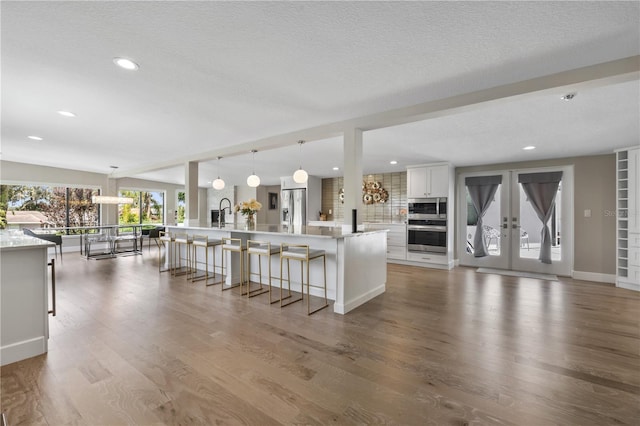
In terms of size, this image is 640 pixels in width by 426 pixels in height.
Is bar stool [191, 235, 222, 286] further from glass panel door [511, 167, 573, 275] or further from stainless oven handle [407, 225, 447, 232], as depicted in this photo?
glass panel door [511, 167, 573, 275]

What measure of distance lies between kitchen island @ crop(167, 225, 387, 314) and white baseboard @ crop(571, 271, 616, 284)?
13.0ft

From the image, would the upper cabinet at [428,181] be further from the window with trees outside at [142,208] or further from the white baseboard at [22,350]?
the window with trees outside at [142,208]

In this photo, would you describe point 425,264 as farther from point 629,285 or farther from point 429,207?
point 629,285

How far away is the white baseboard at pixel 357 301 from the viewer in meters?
3.41

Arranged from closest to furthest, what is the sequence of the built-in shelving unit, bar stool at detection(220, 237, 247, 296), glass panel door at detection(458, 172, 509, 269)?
bar stool at detection(220, 237, 247, 296)
the built-in shelving unit
glass panel door at detection(458, 172, 509, 269)

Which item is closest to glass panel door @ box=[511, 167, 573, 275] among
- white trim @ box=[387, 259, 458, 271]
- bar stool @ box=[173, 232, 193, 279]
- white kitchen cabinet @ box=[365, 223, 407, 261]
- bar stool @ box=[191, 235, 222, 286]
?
white trim @ box=[387, 259, 458, 271]

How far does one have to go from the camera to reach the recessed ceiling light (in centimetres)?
232

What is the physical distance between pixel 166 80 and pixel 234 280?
9.77 feet

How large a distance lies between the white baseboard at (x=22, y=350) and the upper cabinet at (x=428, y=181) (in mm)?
6353

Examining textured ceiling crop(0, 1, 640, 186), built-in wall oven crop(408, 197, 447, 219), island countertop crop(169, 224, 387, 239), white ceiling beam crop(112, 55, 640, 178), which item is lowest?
island countertop crop(169, 224, 387, 239)

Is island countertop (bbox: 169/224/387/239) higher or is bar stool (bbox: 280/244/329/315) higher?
island countertop (bbox: 169/224/387/239)

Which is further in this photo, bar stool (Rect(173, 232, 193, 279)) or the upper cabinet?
the upper cabinet

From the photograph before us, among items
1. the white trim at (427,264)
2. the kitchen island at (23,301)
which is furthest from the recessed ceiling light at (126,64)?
the white trim at (427,264)

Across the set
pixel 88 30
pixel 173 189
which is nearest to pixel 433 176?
pixel 88 30
